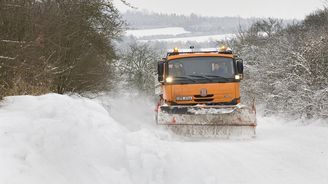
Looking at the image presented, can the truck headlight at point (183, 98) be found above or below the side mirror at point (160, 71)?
below

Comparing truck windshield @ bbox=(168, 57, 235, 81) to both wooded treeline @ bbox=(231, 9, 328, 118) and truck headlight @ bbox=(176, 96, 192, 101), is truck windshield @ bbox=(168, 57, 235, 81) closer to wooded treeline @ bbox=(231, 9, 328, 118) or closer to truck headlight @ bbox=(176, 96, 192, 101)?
truck headlight @ bbox=(176, 96, 192, 101)

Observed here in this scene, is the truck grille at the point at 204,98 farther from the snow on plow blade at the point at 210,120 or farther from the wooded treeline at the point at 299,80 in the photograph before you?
the wooded treeline at the point at 299,80

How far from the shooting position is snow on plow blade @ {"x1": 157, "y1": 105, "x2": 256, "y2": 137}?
32.5ft

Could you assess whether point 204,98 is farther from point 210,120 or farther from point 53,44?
point 53,44

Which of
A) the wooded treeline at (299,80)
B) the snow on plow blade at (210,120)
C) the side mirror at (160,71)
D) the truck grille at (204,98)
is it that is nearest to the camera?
the snow on plow blade at (210,120)

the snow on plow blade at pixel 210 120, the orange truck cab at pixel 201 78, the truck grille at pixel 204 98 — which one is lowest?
the snow on plow blade at pixel 210 120

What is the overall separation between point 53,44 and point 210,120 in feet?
14.8

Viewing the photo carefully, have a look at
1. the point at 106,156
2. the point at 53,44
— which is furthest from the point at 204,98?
the point at 106,156

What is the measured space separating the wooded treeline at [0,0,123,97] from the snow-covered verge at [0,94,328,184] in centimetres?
111

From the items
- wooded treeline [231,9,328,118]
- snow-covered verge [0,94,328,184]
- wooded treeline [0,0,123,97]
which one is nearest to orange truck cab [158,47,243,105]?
wooded treeline [0,0,123,97]

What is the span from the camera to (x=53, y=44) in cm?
1073

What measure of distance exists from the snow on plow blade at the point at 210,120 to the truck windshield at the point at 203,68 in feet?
4.48

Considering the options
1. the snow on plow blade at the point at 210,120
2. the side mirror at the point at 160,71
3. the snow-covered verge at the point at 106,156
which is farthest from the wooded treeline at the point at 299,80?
the snow-covered verge at the point at 106,156

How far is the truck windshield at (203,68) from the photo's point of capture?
11.2 metres
